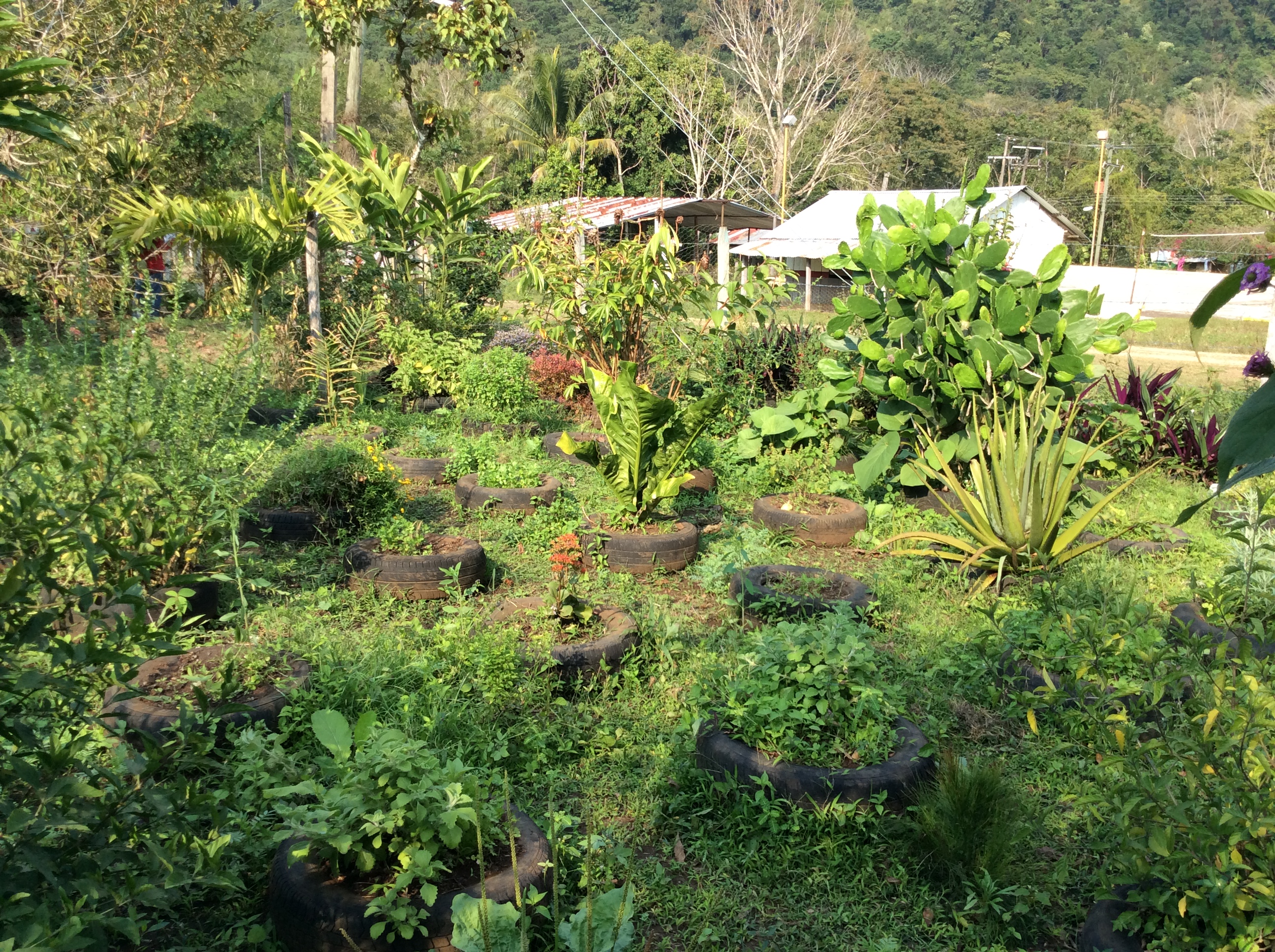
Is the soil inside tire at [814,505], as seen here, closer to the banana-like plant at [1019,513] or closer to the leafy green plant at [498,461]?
the banana-like plant at [1019,513]

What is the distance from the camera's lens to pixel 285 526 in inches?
225

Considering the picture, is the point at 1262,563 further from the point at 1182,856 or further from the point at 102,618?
the point at 102,618

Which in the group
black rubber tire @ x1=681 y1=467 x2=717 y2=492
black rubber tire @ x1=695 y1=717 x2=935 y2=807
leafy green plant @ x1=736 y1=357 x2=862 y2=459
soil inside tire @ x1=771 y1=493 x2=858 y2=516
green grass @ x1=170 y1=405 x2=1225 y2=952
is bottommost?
green grass @ x1=170 y1=405 x2=1225 y2=952

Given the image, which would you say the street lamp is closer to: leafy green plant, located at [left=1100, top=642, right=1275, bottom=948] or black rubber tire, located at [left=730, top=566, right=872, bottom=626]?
black rubber tire, located at [left=730, top=566, right=872, bottom=626]

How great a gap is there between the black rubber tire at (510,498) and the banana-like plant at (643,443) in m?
0.64

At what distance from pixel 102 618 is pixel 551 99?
122 feet

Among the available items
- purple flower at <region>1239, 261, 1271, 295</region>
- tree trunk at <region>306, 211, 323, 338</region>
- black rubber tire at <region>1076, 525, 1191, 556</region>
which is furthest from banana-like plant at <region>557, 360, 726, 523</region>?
tree trunk at <region>306, 211, 323, 338</region>

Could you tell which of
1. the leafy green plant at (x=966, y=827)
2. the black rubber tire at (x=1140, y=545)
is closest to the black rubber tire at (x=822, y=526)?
the black rubber tire at (x=1140, y=545)

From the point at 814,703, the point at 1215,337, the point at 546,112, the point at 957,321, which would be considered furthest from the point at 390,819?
the point at 546,112

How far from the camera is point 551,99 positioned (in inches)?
1439

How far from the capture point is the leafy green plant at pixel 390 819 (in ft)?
7.97

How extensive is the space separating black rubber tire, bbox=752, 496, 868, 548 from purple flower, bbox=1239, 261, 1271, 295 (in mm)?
4572

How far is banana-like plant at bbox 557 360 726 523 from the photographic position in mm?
5621

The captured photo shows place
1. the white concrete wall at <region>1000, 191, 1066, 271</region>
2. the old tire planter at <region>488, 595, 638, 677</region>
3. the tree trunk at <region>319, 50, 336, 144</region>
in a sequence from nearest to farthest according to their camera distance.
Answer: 1. the old tire planter at <region>488, 595, 638, 677</region>
2. the tree trunk at <region>319, 50, 336, 144</region>
3. the white concrete wall at <region>1000, 191, 1066, 271</region>
